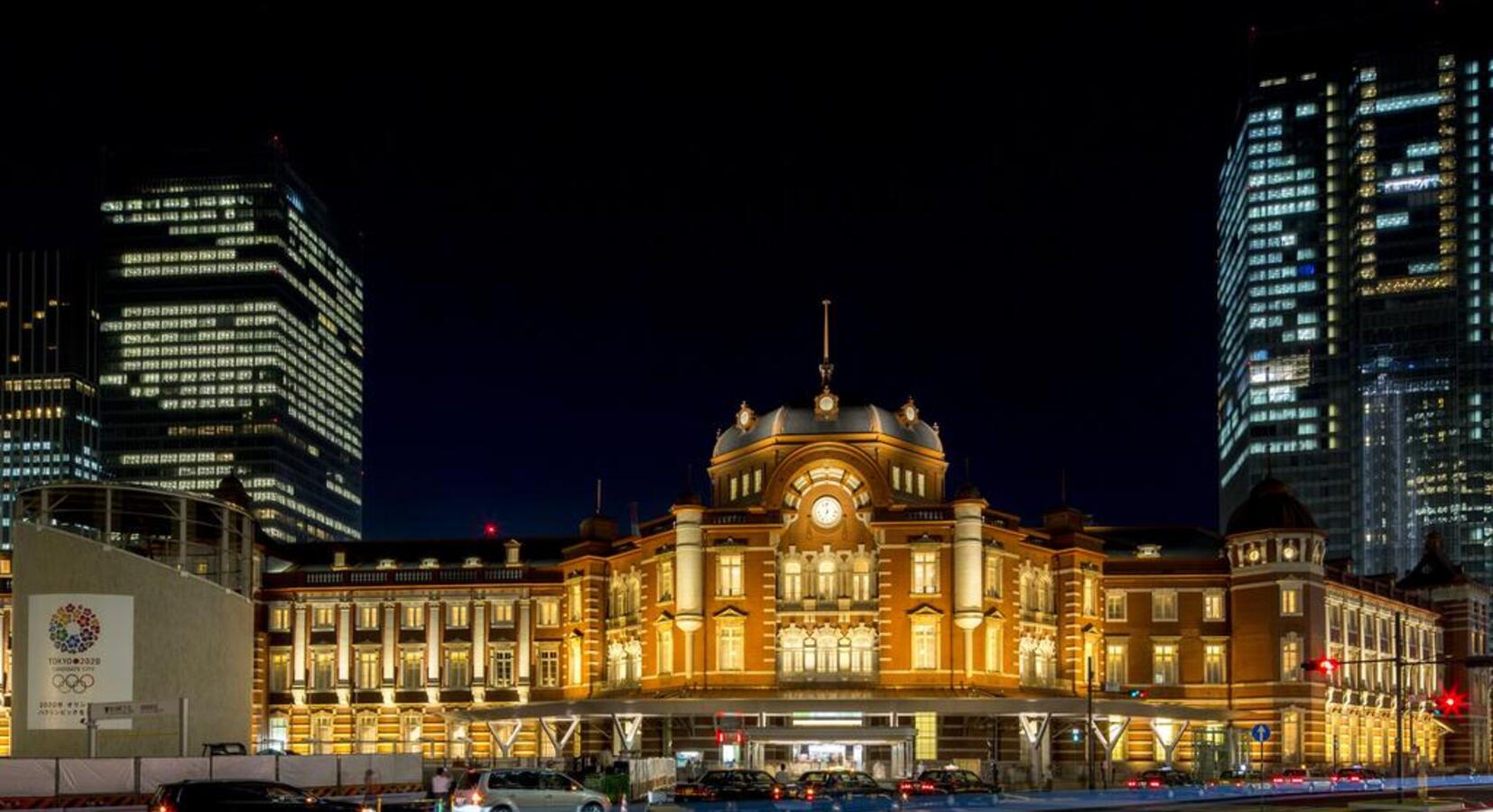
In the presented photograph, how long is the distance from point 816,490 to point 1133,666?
77.4 ft

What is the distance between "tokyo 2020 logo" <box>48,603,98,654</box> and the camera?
62562 mm

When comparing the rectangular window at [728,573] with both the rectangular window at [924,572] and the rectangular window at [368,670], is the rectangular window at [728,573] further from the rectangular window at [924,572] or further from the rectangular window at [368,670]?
the rectangular window at [368,670]

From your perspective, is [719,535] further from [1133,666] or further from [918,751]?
[1133,666]

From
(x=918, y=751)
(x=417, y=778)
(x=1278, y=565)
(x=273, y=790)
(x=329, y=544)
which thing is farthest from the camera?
(x=329, y=544)

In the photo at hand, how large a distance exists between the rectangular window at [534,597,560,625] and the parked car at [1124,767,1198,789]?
3716 cm

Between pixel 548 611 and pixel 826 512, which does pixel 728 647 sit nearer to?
pixel 826 512

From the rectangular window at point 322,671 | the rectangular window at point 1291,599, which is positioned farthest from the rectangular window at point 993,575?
the rectangular window at point 322,671

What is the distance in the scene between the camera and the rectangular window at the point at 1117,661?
107m

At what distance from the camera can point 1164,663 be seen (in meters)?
107

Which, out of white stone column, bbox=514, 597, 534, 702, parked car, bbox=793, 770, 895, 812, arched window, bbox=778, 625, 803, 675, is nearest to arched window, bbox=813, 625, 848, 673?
arched window, bbox=778, 625, 803, 675

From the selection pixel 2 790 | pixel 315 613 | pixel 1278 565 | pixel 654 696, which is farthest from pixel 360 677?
pixel 2 790

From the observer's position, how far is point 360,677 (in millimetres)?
110688

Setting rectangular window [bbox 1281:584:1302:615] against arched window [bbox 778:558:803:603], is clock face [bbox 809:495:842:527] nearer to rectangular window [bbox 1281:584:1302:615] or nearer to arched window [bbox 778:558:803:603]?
arched window [bbox 778:558:803:603]

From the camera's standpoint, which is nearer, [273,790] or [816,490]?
[273,790]
